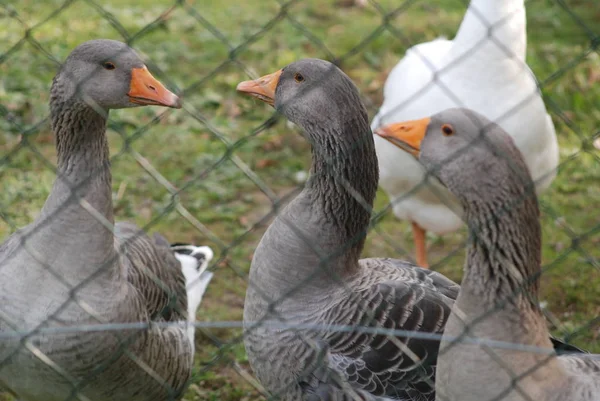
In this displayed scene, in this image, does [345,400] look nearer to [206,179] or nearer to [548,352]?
[548,352]

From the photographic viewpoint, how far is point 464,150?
2.74 meters

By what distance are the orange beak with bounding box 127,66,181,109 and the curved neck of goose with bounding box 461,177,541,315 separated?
124cm

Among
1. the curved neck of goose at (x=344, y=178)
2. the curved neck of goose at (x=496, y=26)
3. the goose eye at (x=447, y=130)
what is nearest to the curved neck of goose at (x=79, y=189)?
the curved neck of goose at (x=344, y=178)

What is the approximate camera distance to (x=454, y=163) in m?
2.78

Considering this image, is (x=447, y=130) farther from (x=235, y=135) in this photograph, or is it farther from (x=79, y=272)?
(x=235, y=135)

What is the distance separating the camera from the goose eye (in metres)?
2.82

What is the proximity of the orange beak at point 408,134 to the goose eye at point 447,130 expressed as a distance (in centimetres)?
6

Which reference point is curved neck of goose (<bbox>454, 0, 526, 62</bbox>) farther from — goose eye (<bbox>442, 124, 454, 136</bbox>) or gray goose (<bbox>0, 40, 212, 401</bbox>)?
gray goose (<bbox>0, 40, 212, 401</bbox>)

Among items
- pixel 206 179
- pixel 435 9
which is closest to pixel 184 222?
pixel 206 179

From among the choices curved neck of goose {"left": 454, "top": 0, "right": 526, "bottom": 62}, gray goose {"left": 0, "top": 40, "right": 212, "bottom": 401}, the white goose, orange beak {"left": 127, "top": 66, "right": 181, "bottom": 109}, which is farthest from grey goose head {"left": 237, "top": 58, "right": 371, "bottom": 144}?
curved neck of goose {"left": 454, "top": 0, "right": 526, "bottom": 62}

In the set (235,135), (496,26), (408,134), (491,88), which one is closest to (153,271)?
(408,134)

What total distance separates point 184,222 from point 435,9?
13.4 feet

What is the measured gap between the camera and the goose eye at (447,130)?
2818mm

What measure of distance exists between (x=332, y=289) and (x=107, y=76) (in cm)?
121
